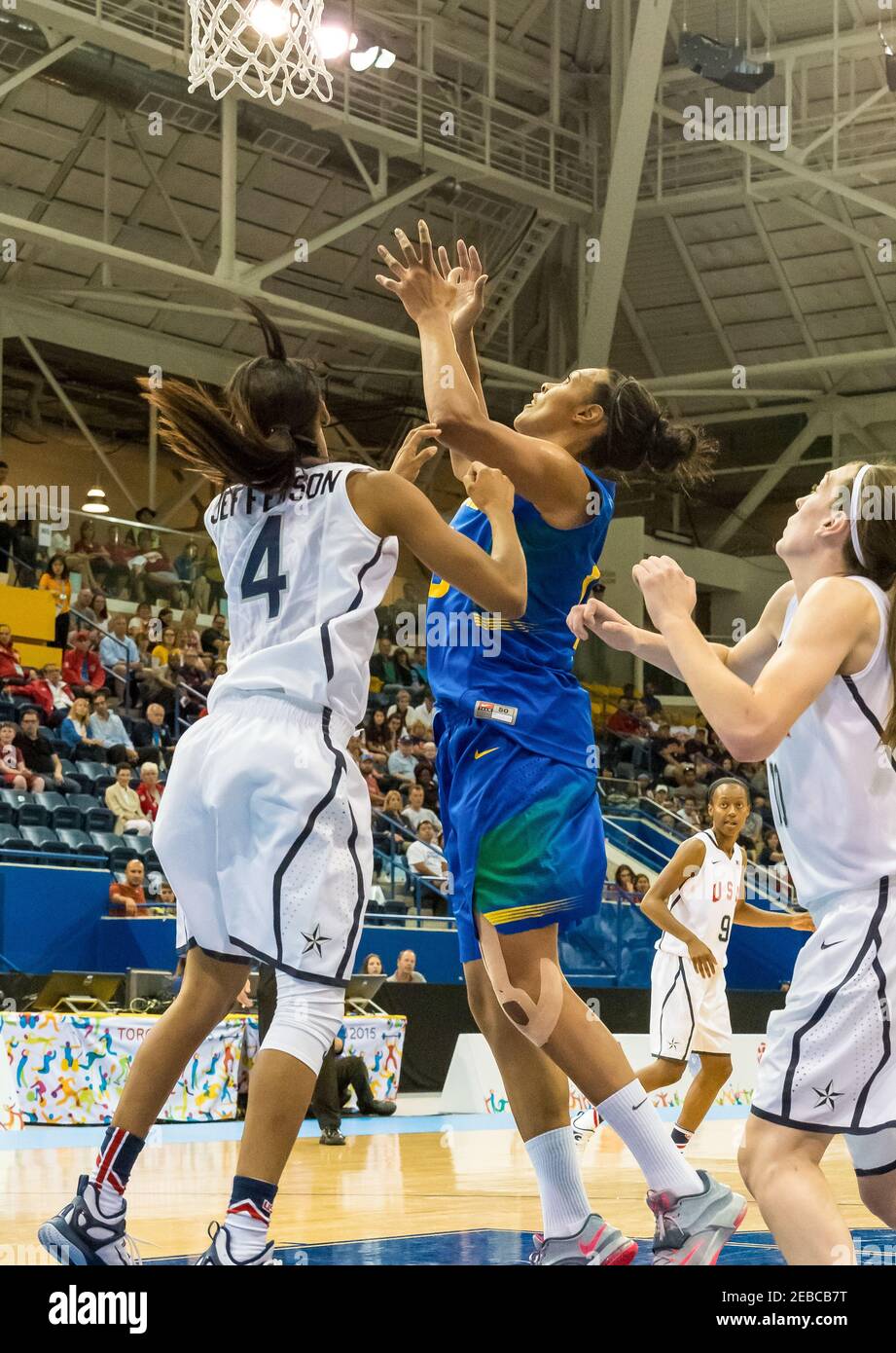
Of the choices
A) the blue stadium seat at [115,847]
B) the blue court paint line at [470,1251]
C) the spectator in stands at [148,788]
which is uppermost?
the spectator in stands at [148,788]

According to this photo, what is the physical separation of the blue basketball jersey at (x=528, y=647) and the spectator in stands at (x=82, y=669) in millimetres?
12404

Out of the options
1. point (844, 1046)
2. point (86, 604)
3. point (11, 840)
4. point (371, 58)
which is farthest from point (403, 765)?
point (844, 1046)

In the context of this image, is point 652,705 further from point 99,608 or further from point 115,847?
point 115,847

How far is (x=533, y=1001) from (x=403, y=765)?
15095mm

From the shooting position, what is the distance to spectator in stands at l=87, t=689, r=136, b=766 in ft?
51.1

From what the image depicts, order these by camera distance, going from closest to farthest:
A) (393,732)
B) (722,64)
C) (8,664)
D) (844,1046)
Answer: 1. (844,1046)
2. (8,664)
3. (393,732)
4. (722,64)

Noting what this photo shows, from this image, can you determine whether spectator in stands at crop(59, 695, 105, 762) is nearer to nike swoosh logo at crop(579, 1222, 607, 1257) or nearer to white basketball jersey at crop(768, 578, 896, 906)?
nike swoosh logo at crop(579, 1222, 607, 1257)

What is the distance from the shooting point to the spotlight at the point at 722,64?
19688 millimetres

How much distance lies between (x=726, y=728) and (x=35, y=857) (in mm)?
11546

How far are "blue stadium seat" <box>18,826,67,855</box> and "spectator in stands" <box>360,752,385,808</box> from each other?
4340mm

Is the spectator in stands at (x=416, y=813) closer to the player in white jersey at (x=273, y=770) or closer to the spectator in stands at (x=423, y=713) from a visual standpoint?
the spectator in stands at (x=423, y=713)

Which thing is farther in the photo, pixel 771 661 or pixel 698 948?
pixel 698 948

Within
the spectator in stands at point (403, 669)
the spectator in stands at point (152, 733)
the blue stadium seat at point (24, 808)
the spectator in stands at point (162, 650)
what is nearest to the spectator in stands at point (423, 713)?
the spectator in stands at point (403, 669)

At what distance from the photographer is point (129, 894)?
13.6 metres
